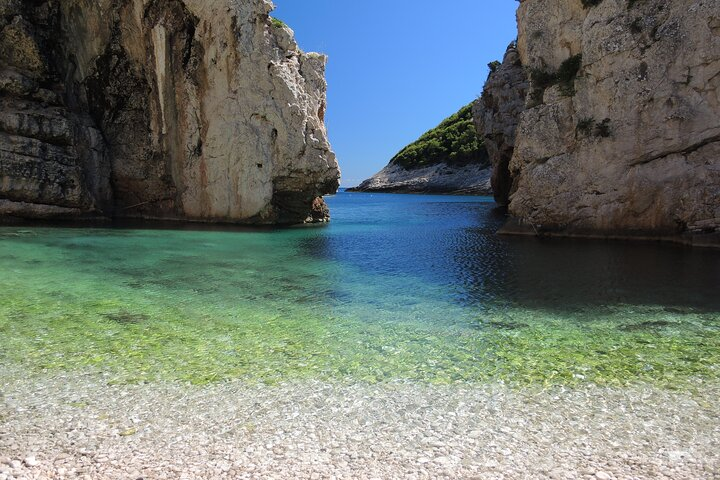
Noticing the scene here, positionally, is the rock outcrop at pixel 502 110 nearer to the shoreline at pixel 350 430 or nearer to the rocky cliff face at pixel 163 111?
the rocky cliff face at pixel 163 111

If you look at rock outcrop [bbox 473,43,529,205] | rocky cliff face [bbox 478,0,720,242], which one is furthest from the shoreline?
rock outcrop [bbox 473,43,529,205]

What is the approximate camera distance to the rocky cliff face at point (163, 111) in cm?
2734

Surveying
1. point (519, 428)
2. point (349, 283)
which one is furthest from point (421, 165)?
point (519, 428)

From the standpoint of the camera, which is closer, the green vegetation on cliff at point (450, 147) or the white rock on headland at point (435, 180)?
the white rock on headland at point (435, 180)

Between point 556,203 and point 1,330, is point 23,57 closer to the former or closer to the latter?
point 1,330

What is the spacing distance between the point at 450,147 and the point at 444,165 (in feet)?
12.9

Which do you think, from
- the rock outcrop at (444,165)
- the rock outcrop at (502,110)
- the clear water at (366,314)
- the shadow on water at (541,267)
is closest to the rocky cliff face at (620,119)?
the shadow on water at (541,267)

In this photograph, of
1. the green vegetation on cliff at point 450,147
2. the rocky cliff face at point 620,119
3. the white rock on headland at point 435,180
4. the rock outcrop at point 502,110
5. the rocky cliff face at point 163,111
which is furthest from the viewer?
the green vegetation on cliff at point 450,147

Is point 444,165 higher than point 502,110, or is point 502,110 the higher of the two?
point 502,110

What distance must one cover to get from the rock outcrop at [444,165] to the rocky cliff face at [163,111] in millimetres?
53539

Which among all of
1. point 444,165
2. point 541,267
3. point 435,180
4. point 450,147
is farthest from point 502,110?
point 450,147

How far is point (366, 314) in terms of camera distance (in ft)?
32.6

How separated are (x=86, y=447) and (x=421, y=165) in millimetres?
102135

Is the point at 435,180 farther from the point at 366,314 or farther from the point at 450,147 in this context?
the point at 366,314
